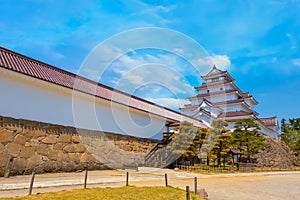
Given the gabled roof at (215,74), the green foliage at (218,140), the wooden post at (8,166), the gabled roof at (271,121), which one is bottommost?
the wooden post at (8,166)

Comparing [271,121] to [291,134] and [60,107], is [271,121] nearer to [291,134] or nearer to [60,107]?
[291,134]

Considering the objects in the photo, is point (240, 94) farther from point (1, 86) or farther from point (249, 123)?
point (1, 86)

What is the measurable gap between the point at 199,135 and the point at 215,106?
1781 centimetres

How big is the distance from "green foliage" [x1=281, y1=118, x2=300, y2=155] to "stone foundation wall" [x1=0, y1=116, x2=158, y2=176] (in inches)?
1032

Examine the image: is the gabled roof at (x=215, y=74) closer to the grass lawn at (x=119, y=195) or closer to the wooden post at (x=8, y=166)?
the grass lawn at (x=119, y=195)

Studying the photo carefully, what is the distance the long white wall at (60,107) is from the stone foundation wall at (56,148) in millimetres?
398

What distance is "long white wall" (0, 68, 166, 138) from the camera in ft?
30.8

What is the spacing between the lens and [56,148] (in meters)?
10.6

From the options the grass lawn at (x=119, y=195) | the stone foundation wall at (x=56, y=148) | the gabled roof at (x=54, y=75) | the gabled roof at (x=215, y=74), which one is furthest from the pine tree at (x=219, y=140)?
the gabled roof at (x=215, y=74)

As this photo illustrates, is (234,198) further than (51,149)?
No

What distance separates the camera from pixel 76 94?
11992 mm

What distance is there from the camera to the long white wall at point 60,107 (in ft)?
30.8

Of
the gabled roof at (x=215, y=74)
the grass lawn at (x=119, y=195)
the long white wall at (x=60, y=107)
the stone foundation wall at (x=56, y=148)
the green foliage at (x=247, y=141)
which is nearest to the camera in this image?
the grass lawn at (x=119, y=195)

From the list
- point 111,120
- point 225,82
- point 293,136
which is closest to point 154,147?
point 111,120
